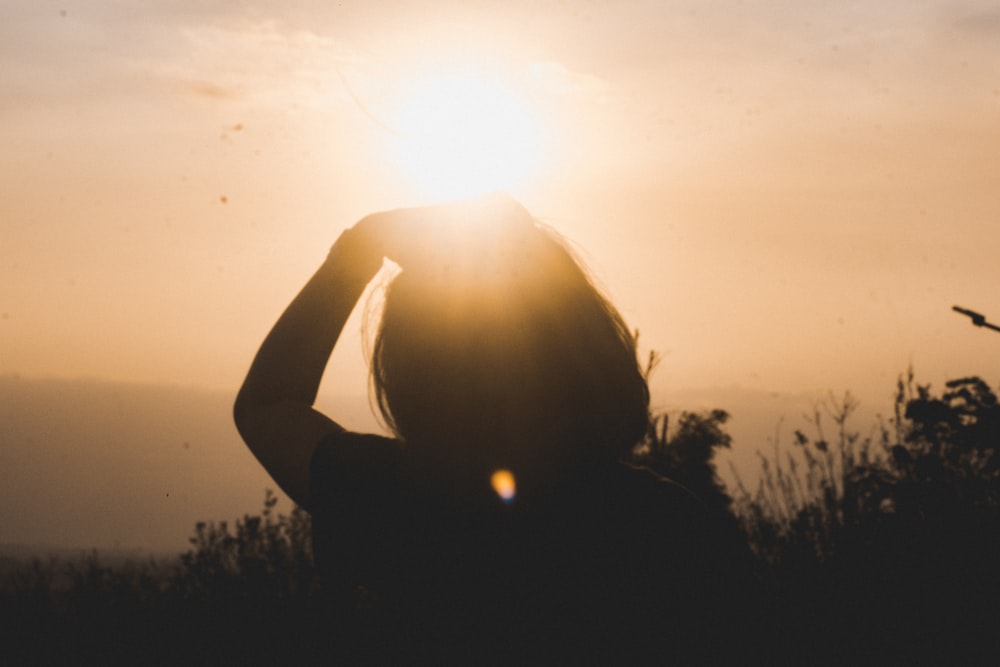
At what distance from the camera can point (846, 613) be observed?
5.27m

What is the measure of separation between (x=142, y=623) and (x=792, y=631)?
411 centimetres

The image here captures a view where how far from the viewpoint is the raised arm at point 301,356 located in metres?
1.87

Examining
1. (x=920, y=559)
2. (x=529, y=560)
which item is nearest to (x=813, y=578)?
(x=920, y=559)

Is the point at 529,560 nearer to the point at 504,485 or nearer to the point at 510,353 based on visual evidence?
the point at 504,485

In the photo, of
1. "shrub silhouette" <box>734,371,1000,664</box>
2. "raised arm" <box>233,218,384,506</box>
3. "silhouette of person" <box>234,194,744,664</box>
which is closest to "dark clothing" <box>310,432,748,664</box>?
"silhouette of person" <box>234,194,744,664</box>

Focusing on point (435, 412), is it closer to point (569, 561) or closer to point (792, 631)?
point (569, 561)

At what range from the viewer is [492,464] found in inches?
67.9

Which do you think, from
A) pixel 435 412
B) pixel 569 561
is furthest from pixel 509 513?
pixel 435 412

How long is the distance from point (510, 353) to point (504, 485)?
0.75 ft

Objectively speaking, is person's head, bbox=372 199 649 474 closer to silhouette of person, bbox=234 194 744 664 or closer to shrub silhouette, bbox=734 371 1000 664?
silhouette of person, bbox=234 194 744 664

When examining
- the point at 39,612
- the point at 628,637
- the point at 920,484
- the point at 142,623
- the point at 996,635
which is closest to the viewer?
the point at 628,637

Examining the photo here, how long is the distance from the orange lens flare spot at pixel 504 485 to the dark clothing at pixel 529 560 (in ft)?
0.04

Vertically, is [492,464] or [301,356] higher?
[301,356]

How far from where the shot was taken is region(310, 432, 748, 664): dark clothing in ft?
5.30
